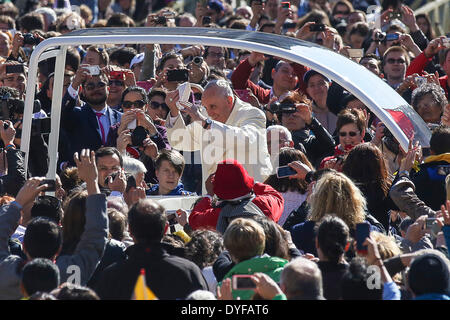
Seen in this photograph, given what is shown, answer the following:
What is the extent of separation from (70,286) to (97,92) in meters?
4.68

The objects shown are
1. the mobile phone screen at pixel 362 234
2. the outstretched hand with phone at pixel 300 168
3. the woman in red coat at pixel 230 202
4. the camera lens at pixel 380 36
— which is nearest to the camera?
the mobile phone screen at pixel 362 234

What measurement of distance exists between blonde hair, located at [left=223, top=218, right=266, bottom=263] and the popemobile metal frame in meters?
2.09

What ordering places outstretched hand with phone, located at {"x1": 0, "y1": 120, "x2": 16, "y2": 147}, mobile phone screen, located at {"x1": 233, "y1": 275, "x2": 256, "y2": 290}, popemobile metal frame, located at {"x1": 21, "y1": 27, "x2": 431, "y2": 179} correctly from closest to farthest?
mobile phone screen, located at {"x1": 233, "y1": 275, "x2": 256, "y2": 290} → popemobile metal frame, located at {"x1": 21, "y1": 27, "x2": 431, "y2": 179} → outstretched hand with phone, located at {"x1": 0, "y1": 120, "x2": 16, "y2": 147}

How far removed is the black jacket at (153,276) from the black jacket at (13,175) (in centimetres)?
209

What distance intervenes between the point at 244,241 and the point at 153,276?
0.50 meters

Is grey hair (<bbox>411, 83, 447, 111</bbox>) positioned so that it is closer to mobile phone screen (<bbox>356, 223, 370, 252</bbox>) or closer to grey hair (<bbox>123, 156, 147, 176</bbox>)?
grey hair (<bbox>123, 156, 147, 176</bbox>)

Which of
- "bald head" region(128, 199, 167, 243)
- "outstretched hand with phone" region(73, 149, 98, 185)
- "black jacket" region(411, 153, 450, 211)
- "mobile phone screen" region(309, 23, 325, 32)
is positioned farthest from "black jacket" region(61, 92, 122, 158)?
"bald head" region(128, 199, 167, 243)

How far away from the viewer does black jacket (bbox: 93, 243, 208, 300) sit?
5195mm

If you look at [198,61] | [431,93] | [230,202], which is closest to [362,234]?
[230,202]

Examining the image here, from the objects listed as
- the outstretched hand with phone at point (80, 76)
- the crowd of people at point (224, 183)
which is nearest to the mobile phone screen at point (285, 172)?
the crowd of people at point (224, 183)

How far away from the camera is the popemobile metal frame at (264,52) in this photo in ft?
24.1

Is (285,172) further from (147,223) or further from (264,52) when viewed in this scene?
(147,223)

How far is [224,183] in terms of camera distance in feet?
21.6

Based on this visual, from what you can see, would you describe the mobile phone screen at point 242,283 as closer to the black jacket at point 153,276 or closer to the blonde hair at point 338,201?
the black jacket at point 153,276
